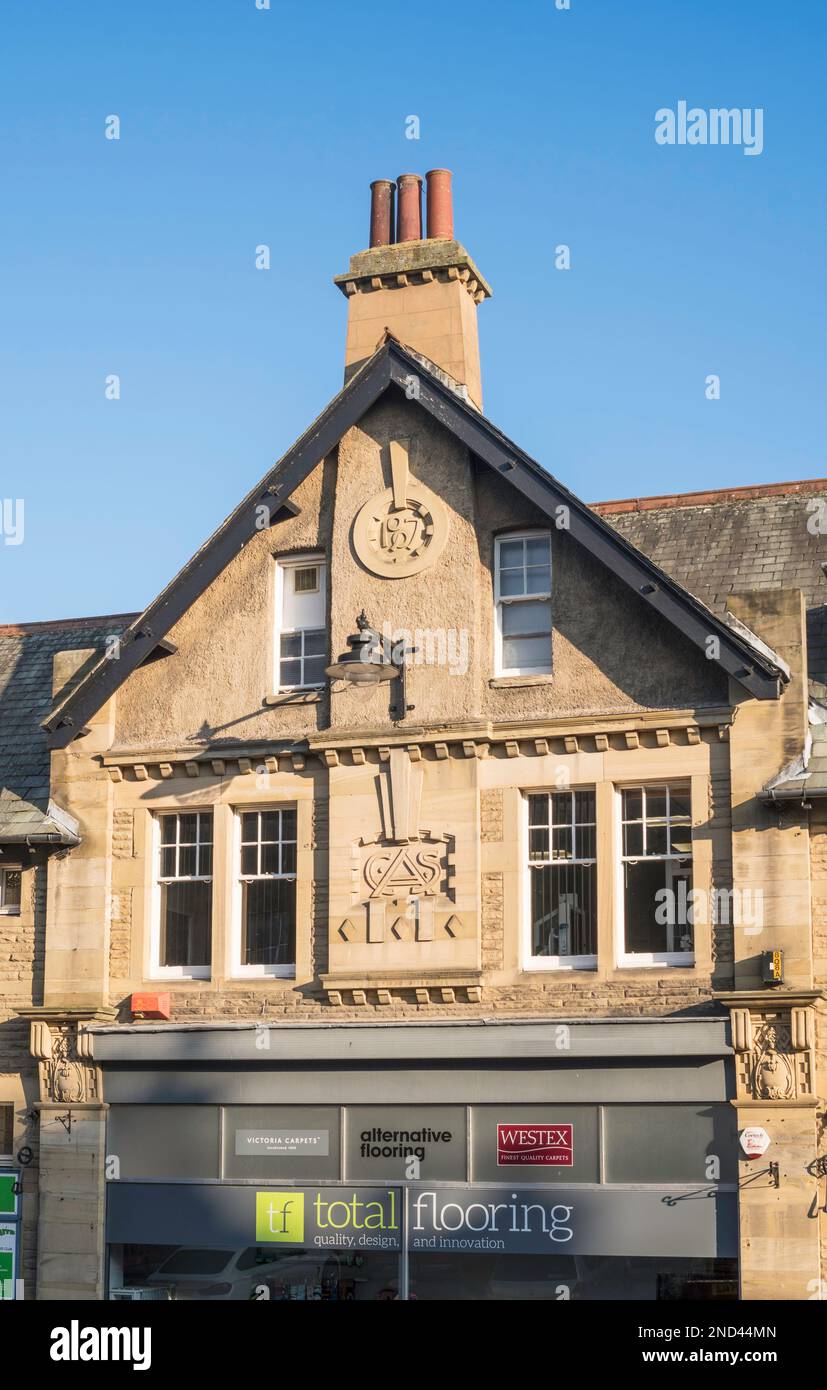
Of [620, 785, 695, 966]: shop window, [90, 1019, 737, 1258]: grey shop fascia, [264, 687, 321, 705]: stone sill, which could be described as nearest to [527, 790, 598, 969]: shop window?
[620, 785, 695, 966]: shop window

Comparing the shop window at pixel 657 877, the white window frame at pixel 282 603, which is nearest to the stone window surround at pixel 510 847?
the shop window at pixel 657 877

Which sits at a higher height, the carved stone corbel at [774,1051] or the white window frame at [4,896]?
the white window frame at [4,896]

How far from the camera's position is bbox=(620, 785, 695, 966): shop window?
19609mm

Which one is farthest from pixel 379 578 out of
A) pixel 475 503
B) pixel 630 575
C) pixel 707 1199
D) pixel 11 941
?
pixel 707 1199

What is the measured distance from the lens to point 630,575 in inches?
774

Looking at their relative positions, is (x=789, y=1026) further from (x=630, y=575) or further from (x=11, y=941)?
(x=11, y=941)

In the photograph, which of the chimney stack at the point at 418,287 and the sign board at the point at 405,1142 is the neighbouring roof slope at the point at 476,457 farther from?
the sign board at the point at 405,1142

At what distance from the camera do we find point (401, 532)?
21.4 metres

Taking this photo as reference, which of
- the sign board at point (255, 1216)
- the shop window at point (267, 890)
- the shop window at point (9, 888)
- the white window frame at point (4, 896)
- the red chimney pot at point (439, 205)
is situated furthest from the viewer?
the red chimney pot at point (439, 205)

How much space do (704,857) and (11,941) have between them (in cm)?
883

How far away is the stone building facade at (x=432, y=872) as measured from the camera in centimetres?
1900

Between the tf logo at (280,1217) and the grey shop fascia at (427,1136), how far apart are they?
0.02 meters

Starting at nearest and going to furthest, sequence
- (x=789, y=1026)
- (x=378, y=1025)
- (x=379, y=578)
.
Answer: (x=789, y=1026)
(x=378, y=1025)
(x=379, y=578)

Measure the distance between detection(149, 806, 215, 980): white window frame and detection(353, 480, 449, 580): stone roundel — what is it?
143 inches
